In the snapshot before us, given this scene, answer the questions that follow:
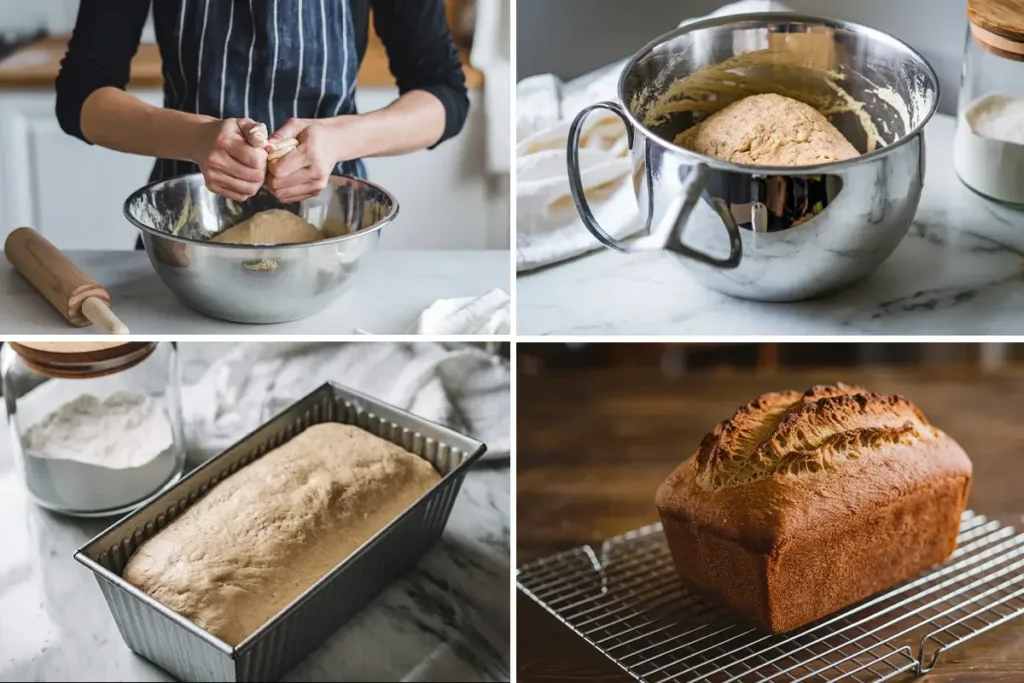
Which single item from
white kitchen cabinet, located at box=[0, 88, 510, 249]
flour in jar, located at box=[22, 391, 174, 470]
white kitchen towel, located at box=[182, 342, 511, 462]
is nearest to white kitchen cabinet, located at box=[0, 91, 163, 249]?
white kitchen cabinet, located at box=[0, 88, 510, 249]

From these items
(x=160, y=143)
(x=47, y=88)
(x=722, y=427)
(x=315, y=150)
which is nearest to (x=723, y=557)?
(x=722, y=427)

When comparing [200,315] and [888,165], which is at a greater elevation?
[888,165]

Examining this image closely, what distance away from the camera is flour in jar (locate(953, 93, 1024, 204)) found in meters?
0.93

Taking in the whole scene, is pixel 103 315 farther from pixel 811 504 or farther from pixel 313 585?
pixel 811 504

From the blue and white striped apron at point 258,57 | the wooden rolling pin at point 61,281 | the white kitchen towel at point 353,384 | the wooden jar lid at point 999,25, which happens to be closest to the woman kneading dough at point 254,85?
the blue and white striped apron at point 258,57

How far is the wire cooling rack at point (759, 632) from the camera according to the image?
0.91 meters

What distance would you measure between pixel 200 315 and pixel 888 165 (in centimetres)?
59

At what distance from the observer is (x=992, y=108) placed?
0.94 m

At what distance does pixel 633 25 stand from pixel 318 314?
384 mm

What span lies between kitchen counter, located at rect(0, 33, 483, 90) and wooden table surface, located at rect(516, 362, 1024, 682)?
0.50 meters

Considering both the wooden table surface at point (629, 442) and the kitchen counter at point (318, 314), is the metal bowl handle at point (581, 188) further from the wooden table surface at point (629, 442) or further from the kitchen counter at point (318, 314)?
the wooden table surface at point (629, 442)

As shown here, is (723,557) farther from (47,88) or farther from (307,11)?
(47,88)

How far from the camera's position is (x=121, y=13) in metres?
0.88

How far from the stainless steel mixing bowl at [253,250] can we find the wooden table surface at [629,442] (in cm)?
37
